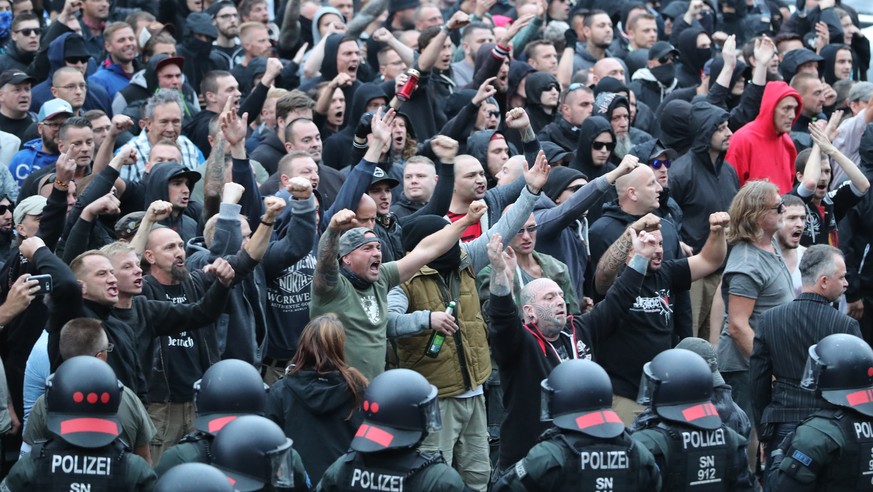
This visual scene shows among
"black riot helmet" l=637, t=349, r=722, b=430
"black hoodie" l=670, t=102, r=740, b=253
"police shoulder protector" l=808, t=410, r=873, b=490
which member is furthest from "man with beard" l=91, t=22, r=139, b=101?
"police shoulder protector" l=808, t=410, r=873, b=490

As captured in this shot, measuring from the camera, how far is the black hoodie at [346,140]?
1117 centimetres

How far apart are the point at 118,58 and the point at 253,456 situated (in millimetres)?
7262

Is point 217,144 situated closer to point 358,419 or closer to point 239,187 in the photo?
point 239,187

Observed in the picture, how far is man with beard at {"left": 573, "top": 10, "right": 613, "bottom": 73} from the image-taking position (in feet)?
47.3

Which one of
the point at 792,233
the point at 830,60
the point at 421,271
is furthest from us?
the point at 830,60

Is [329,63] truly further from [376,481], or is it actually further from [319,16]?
[376,481]

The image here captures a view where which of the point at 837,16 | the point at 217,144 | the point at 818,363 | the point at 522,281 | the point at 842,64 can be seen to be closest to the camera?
the point at 818,363

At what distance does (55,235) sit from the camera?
812 cm

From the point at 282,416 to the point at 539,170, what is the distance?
96.5 inches

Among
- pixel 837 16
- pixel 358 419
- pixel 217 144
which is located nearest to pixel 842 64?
pixel 837 16

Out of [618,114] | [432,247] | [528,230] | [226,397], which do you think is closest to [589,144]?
[618,114]

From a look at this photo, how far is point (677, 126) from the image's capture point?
11.7 m

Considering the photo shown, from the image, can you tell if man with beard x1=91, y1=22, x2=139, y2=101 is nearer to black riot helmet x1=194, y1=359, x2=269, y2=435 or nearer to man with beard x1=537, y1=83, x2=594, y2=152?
man with beard x1=537, y1=83, x2=594, y2=152

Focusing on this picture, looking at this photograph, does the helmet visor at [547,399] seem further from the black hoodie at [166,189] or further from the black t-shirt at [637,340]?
the black hoodie at [166,189]
